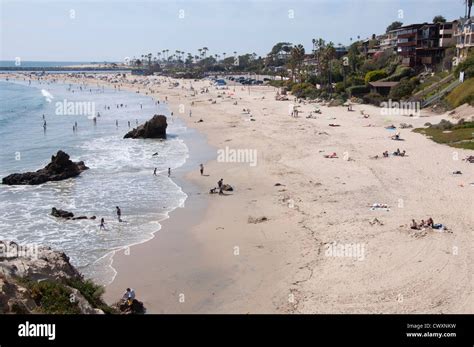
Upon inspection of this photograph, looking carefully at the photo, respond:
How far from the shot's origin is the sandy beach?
15250 millimetres

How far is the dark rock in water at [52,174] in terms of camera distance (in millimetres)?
31641

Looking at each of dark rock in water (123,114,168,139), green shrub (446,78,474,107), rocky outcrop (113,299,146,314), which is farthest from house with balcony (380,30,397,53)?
rocky outcrop (113,299,146,314)

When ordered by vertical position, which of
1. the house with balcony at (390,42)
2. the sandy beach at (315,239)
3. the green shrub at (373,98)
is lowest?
the sandy beach at (315,239)

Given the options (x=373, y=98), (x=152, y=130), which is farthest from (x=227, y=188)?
(x=373, y=98)

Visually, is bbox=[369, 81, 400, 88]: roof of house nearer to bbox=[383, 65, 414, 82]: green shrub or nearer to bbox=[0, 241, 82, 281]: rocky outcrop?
bbox=[383, 65, 414, 82]: green shrub

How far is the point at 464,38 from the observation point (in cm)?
6725

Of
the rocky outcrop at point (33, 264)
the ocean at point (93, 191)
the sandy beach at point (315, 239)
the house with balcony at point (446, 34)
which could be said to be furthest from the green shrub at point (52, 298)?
the house with balcony at point (446, 34)

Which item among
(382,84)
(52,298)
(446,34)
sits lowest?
(52,298)

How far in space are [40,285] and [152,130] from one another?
41.3m

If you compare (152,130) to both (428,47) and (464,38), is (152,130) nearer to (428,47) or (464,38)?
(464,38)

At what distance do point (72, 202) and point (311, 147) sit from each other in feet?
70.8

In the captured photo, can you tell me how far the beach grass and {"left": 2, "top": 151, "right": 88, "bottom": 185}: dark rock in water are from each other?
29.7 meters

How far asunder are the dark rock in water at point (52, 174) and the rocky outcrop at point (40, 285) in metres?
18.6

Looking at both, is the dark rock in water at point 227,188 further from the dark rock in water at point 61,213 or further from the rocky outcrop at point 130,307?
the rocky outcrop at point 130,307
